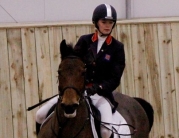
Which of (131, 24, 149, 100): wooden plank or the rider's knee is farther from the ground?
(131, 24, 149, 100): wooden plank

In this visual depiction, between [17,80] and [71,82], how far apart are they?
4.16 m

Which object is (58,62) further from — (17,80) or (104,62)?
(104,62)

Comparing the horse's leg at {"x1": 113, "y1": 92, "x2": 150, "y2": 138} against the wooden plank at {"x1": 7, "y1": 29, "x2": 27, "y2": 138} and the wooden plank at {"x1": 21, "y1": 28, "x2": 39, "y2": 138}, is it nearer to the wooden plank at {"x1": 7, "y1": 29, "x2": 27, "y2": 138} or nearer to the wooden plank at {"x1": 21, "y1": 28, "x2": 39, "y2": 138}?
the wooden plank at {"x1": 21, "y1": 28, "x2": 39, "y2": 138}

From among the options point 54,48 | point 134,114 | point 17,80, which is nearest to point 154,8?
point 54,48

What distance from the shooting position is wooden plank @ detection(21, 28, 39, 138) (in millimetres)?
9641

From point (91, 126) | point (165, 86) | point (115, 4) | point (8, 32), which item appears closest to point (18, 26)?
point (8, 32)

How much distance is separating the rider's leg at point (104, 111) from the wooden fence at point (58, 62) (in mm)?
3105

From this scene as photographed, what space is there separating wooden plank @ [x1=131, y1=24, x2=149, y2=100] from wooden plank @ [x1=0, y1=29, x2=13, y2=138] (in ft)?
6.99

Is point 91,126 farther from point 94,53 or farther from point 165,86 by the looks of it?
point 165,86

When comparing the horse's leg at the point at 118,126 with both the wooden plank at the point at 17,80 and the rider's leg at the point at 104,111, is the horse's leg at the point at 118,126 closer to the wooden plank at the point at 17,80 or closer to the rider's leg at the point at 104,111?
the rider's leg at the point at 104,111

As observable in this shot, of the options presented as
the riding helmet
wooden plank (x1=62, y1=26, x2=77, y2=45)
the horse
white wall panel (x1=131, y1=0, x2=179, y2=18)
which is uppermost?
white wall panel (x1=131, y1=0, x2=179, y2=18)

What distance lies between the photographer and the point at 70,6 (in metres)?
10.2

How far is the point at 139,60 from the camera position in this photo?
9.98 m

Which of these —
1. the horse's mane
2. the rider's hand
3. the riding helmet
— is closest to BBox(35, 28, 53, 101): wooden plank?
the riding helmet
